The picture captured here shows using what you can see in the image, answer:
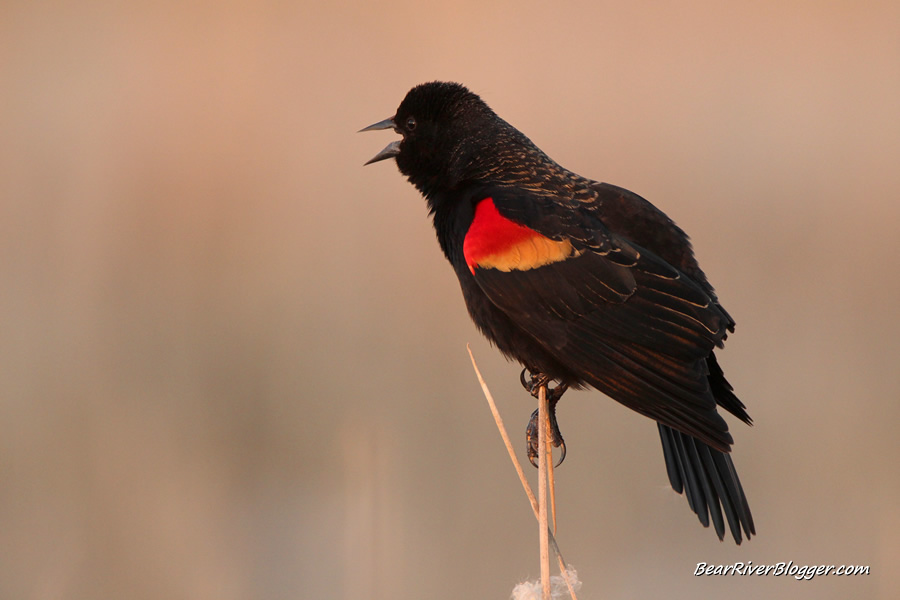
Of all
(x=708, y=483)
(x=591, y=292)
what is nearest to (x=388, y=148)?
(x=591, y=292)

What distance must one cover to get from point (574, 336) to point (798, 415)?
140 cm

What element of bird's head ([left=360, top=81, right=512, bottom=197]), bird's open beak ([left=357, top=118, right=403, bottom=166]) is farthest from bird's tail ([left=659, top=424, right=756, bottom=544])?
bird's open beak ([left=357, top=118, right=403, bottom=166])

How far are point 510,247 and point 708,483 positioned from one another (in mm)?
Answer: 626

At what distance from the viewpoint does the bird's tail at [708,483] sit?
167cm

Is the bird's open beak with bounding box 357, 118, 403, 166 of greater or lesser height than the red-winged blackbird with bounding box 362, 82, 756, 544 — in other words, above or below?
above

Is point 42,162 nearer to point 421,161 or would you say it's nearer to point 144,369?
point 144,369

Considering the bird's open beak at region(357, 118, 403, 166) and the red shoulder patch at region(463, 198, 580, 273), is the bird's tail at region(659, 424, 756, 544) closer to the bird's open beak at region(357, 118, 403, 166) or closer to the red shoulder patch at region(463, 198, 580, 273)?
the red shoulder patch at region(463, 198, 580, 273)

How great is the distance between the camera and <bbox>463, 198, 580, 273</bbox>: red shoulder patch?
1.79 m

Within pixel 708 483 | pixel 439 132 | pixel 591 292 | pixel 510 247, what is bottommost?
pixel 708 483

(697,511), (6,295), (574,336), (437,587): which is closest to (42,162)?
(6,295)

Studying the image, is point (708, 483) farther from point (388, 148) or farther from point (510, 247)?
point (388, 148)

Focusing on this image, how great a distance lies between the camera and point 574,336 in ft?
5.73

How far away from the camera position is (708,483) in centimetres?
172

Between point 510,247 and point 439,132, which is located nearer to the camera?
point 510,247
